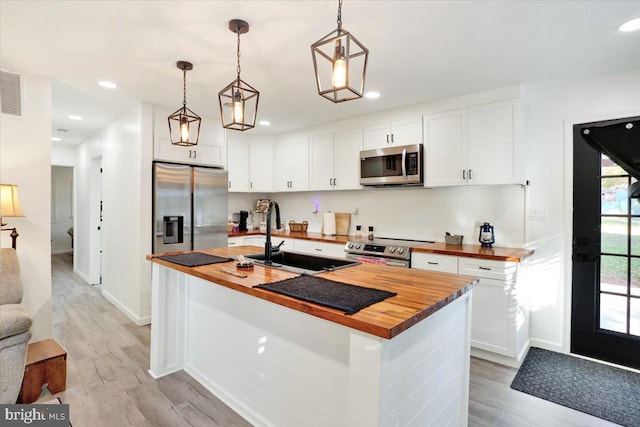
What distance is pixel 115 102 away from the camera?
3627 mm

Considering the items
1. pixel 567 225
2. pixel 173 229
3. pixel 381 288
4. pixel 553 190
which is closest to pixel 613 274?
pixel 567 225

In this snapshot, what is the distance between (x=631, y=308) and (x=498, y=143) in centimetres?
180

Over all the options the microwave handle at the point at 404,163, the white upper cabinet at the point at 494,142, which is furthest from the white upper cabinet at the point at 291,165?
the white upper cabinet at the point at 494,142

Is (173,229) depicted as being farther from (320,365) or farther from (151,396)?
(320,365)

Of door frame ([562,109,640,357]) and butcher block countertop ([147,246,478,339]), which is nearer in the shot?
butcher block countertop ([147,246,478,339])

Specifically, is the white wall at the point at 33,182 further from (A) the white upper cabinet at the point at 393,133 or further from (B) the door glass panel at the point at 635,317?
(B) the door glass panel at the point at 635,317

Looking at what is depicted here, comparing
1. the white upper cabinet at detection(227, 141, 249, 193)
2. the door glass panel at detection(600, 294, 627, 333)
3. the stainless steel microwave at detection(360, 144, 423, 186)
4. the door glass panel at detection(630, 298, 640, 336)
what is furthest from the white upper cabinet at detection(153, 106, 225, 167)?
the door glass panel at detection(630, 298, 640, 336)

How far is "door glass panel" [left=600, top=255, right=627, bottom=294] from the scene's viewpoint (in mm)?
2820

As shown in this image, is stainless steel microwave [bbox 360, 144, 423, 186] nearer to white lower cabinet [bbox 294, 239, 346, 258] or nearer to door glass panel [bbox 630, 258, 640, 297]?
white lower cabinet [bbox 294, 239, 346, 258]

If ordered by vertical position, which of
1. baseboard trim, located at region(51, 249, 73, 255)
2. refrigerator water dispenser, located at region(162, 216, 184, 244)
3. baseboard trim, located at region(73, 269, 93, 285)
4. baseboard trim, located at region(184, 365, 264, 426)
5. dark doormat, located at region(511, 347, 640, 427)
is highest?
refrigerator water dispenser, located at region(162, 216, 184, 244)

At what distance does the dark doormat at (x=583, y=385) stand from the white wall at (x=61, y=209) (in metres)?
10.4

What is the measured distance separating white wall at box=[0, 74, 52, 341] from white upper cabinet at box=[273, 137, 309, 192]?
283cm

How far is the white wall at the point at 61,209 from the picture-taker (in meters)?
8.51

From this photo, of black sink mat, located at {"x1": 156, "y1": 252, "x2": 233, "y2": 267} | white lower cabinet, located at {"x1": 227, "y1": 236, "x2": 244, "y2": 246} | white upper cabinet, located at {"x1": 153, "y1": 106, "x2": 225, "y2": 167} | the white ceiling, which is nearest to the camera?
the white ceiling
